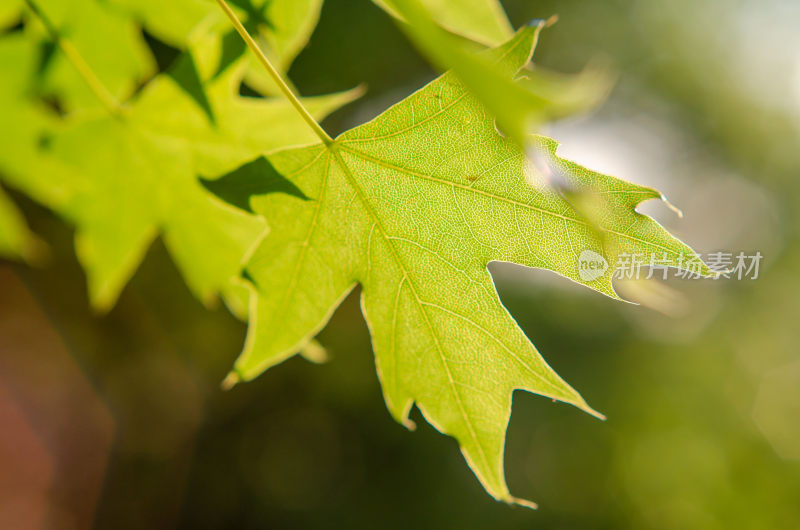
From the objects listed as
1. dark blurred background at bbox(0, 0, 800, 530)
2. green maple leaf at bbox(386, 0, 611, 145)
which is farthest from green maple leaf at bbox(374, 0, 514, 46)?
dark blurred background at bbox(0, 0, 800, 530)

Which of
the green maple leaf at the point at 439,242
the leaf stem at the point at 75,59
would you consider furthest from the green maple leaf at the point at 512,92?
the leaf stem at the point at 75,59

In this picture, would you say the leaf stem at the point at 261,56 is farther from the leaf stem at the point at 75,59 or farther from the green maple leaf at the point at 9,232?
the green maple leaf at the point at 9,232

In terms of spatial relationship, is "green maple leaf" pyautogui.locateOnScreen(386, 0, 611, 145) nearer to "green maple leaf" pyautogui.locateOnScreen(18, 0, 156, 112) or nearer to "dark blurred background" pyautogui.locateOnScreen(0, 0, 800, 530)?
"green maple leaf" pyautogui.locateOnScreen(18, 0, 156, 112)

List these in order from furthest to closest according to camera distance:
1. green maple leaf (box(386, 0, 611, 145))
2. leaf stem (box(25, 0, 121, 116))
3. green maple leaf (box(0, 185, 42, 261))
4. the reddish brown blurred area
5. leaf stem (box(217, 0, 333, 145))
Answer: the reddish brown blurred area
green maple leaf (box(0, 185, 42, 261))
leaf stem (box(25, 0, 121, 116))
leaf stem (box(217, 0, 333, 145))
green maple leaf (box(386, 0, 611, 145))

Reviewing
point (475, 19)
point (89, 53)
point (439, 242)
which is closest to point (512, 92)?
point (439, 242)

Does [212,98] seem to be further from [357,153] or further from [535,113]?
[535,113]

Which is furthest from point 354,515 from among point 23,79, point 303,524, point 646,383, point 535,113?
point 535,113

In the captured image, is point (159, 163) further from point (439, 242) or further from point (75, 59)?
point (439, 242)
